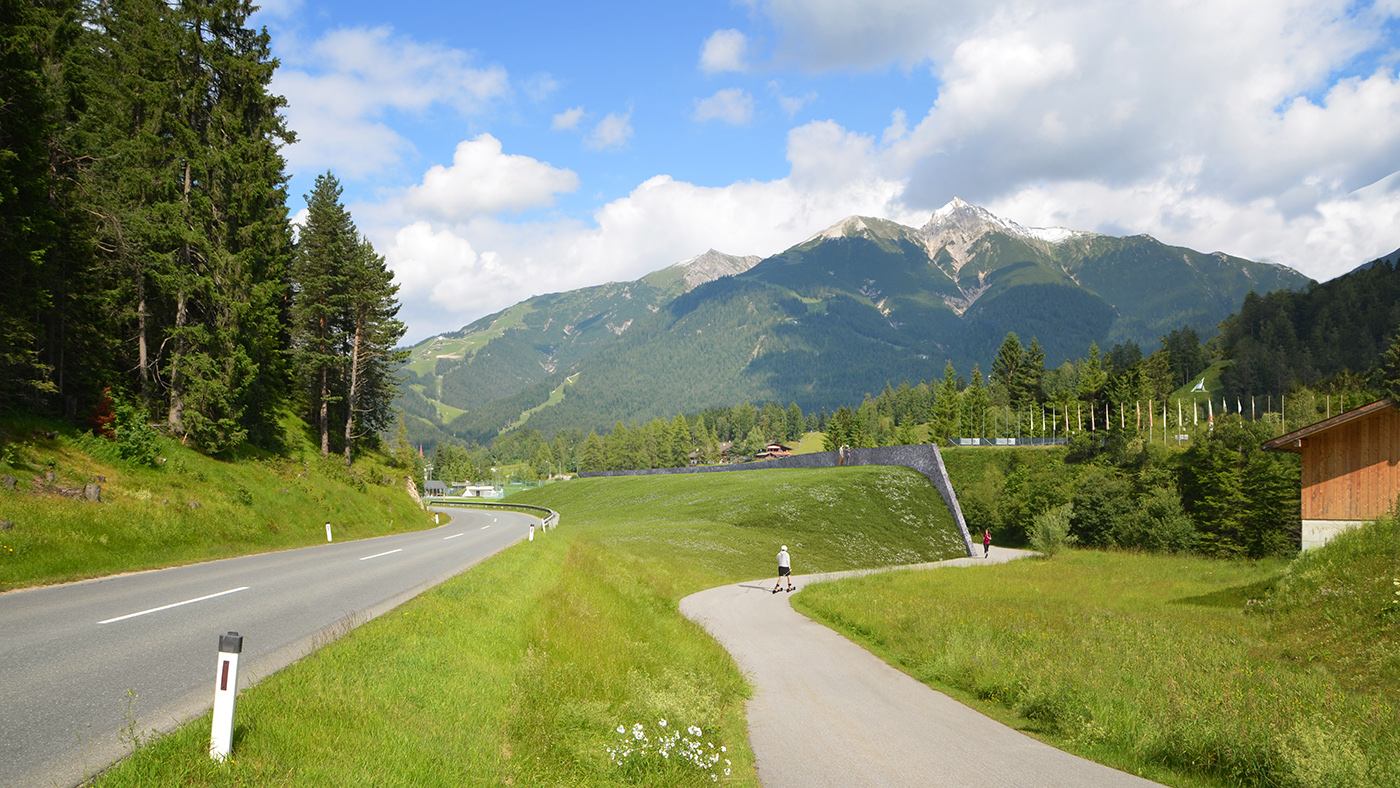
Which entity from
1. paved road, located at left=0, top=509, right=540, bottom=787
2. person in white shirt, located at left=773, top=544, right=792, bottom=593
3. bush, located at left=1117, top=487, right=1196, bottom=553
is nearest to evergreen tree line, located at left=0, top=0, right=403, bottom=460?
paved road, located at left=0, top=509, right=540, bottom=787

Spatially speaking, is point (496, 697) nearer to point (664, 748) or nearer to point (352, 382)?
point (664, 748)

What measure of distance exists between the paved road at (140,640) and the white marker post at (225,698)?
852 millimetres

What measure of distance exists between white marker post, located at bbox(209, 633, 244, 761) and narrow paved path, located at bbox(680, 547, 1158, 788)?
20.7 feet

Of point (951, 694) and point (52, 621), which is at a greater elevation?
point (52, 621)

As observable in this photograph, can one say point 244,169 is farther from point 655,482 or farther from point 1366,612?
point 655,482

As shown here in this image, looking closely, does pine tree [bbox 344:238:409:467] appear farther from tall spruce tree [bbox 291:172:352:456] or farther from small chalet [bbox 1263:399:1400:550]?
small chalet [bbox 1263:399:1400:550]

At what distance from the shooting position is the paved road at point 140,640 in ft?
18.2

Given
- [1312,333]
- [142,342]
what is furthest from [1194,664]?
[1312,333]

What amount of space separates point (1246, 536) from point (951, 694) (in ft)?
256

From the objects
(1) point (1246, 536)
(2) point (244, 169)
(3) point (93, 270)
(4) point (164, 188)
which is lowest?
(1) point (1246, 536)

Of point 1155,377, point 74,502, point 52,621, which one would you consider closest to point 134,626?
point 52,621

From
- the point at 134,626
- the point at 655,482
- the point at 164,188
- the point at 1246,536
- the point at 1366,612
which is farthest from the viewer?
the point at 655,482

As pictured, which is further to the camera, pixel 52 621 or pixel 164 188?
pixel 164 188

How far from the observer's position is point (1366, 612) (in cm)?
1589
